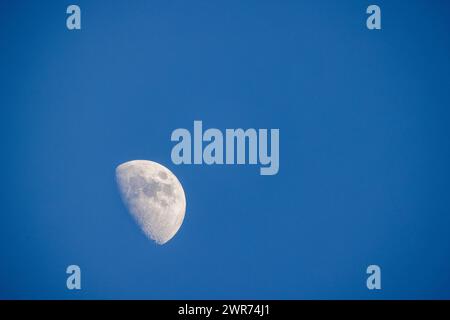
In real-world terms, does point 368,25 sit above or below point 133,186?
above

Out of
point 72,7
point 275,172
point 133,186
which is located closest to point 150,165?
point 133,186

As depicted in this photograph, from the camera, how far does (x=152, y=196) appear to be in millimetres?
10031

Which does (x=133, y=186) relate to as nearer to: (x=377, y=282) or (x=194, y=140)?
(x=194, y=140)

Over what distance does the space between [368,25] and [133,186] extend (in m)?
4.50

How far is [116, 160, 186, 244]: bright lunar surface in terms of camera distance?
10047 millimetres

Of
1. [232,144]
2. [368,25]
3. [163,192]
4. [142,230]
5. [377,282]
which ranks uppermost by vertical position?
[368,25]

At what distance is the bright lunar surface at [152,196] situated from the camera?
1005 centimetres

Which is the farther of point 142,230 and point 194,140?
point 142,230

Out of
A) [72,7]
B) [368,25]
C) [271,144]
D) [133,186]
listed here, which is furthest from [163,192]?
[368,25]

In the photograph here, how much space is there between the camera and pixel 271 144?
934 cm

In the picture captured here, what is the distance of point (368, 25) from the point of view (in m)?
8.69
